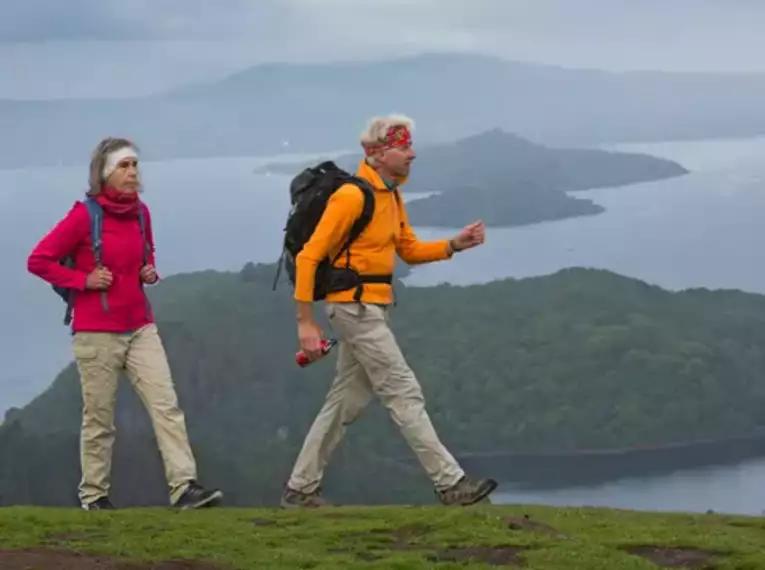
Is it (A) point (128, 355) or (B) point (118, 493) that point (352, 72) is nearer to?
(B) point (118, 493)

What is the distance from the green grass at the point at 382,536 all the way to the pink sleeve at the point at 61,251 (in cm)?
147

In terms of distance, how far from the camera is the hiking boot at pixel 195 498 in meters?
9.45

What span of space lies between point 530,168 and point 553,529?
58.1 m

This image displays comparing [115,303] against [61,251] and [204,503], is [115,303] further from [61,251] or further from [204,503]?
[204,503]

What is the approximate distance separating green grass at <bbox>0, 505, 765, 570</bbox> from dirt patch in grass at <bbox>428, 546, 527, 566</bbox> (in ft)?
0.03

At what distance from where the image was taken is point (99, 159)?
31.3ft

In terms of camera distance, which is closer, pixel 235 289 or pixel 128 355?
pixel 128 355

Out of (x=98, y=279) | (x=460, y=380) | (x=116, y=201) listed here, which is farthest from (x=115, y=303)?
(x=460, y=380)

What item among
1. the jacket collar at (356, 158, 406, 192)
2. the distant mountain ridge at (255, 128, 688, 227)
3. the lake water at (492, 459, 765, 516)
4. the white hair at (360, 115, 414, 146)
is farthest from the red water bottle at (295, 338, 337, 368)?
the distant mountain ridge at (255, 128, 688, 227)

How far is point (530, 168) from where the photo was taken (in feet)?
216

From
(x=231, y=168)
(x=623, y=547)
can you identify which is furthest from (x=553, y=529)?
(x=231, y=168)

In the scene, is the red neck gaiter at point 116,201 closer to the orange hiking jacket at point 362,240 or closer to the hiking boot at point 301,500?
the orange hiking jacket at point 362,240

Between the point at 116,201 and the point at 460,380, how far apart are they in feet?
177

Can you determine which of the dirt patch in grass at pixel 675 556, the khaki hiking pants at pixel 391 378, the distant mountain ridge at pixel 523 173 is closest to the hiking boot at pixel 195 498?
the khaki hiking pants at pixel 391 378
